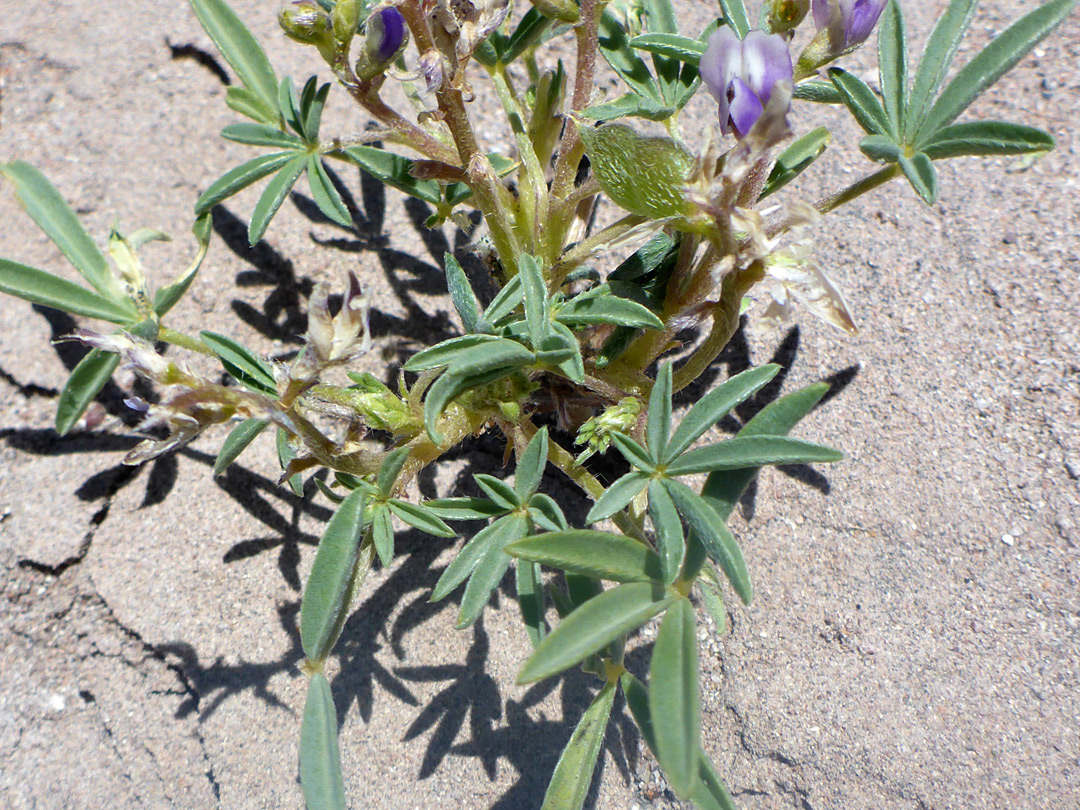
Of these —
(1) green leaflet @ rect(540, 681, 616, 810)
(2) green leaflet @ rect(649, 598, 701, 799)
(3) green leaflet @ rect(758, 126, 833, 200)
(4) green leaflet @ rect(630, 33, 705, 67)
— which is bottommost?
(1) green leaflet @ rect(540, 681, 616, 810)

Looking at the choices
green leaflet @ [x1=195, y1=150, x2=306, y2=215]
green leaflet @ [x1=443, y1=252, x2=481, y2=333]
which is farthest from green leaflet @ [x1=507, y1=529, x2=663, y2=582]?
green leaflet @ [x1=195, y1=150, x2=306, y2=215]

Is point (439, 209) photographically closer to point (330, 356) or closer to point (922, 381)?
point (330, 356)

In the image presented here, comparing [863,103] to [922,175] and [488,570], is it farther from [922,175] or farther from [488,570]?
[488,570]

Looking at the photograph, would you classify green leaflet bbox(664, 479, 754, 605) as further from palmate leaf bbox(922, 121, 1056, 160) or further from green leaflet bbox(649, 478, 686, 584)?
palmate leaf bbox(922, 121, 1056, 160)

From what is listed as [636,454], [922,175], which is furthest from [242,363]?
[922,175]

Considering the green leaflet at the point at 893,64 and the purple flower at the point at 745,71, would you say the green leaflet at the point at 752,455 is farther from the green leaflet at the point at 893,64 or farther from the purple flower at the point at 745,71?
the green leaflet at the point at 893,64

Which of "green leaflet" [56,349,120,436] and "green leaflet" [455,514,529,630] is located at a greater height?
"green leaflet" [56,349,120,436]

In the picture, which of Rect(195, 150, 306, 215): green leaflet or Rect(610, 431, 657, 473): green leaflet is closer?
Rect(610, 431, 657, 473): green leaflet

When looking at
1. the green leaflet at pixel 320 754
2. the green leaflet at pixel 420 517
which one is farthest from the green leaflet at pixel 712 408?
the green leaflet at pixel 320 754
